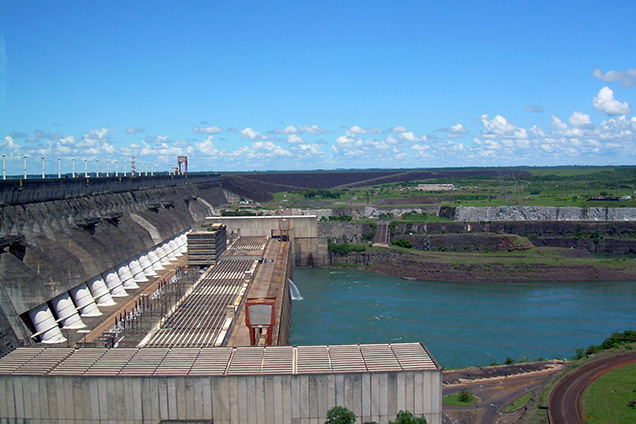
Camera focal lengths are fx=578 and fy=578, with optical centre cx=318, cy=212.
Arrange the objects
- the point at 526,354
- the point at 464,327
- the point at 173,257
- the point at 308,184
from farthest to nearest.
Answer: the point at 308,184 < the point at 173,257 < the point at 464,327 < the point at 526,354

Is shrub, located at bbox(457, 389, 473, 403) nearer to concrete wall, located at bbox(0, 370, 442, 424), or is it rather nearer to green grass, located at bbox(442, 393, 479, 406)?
green grass, located at bbox(442, 393, 479, 406)

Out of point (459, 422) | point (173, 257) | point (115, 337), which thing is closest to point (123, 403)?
point (115, 337)

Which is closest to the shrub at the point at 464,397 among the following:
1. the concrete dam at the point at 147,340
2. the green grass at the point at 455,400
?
the green grass at the point at 455,400

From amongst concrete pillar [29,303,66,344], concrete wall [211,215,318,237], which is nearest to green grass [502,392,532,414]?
concrete pillar [29,303,66,344]

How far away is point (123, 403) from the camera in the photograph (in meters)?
14.4

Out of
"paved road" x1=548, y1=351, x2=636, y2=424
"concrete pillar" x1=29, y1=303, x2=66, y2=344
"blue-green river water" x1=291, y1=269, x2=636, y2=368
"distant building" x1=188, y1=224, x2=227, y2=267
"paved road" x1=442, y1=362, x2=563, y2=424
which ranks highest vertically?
"distant building" x1=188, y1=224, x2=227, y2=267

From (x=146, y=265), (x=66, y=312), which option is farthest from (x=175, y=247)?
(x=66, y=312)

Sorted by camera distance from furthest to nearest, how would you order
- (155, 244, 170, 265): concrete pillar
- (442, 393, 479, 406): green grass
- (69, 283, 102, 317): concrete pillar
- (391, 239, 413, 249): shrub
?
(391, 239, 413, 249): shrub, (155, 244, 170, 265): concrete pillar, (69, 283, 102, 317): concrete pillar, (442, 393, 479, 406): green grass

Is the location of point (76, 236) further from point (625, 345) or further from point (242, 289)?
point (625, 345)

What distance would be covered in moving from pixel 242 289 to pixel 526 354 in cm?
1429

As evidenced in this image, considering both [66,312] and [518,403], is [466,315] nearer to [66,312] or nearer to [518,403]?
A: [518,403]

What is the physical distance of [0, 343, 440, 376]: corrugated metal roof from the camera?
14.8 meters

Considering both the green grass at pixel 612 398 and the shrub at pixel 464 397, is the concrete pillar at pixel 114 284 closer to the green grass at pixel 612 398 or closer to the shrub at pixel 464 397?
the shrub at pixel 464 397

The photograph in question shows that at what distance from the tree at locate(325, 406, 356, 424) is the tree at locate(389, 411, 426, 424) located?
0.97 meters
